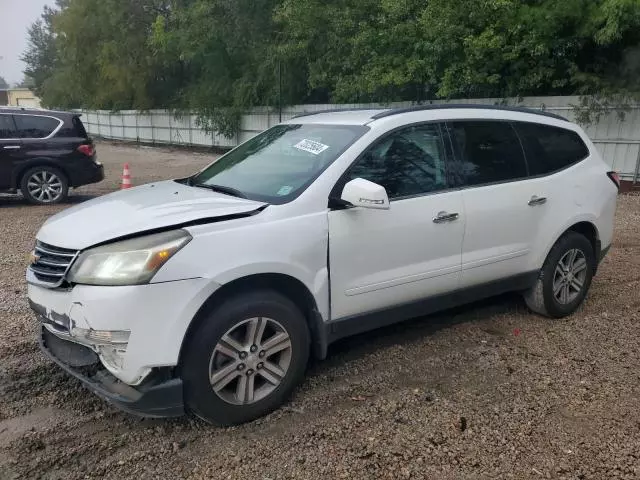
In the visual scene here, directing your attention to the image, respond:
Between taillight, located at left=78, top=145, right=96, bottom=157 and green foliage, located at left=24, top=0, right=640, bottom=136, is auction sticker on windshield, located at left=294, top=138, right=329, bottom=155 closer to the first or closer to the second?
taillight, located at left=78, top=145, right=96, bottom=157

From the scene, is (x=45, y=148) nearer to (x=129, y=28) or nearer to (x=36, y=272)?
(x=36, y=272)

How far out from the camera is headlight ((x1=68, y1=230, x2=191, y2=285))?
2824 millimetres

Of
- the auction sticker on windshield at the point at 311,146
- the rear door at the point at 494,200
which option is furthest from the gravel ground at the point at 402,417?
the auction sticker on windshield at the point at 311,146

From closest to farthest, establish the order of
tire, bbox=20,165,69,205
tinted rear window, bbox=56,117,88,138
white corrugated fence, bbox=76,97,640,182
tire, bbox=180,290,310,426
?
tire, bbox=180,290,310,426, tire, bbox=20,165,69,205, tinted rear window, bbox=56,117,88,138, white corrugated fence, bbox=76,97,640,182

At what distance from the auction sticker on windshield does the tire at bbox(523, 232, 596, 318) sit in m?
2.14

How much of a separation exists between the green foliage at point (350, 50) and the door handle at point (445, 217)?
1016 centimetres

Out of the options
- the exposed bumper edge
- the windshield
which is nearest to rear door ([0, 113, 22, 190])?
the windshield

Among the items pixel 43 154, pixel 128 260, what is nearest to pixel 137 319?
pixel 128 260

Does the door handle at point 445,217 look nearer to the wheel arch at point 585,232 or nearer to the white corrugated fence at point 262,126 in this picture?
the wheel arch at point 585,232

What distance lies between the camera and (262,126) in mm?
23953

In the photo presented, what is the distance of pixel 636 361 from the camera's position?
400 cm

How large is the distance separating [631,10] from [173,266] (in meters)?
12.1

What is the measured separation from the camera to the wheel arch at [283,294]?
2.97m

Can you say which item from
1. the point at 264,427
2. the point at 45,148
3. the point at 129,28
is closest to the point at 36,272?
the point at 264,427
